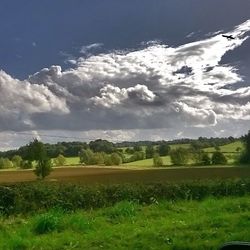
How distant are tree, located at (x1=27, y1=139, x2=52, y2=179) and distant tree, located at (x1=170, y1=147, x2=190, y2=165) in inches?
818

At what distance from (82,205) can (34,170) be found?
31.7m

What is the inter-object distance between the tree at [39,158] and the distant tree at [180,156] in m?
20.8

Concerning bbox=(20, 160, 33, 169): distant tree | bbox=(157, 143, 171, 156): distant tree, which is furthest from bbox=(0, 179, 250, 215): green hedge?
bbox=(157, 143, 171, 156): distant tree

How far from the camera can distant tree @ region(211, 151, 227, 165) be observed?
214 feet

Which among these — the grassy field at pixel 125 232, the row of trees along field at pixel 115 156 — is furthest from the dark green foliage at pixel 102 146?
the grassy field at pixel 125 232

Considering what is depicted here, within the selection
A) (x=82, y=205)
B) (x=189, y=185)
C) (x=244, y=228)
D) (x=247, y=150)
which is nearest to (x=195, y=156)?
(x=247, y=150)

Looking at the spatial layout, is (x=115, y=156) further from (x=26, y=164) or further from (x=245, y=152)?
(x=245, y=152)

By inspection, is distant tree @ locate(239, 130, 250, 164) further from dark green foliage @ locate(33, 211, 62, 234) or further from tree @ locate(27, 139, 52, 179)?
dark green foliage @ locate(33, 211, 62, 234)

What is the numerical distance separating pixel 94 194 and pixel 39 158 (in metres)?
32.9

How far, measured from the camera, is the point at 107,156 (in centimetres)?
6912

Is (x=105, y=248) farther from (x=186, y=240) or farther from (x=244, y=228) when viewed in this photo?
(x=244, y=228)

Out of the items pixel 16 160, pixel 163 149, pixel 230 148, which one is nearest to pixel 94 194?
pixel 16 160

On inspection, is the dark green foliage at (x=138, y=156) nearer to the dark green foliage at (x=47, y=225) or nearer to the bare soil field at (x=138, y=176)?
the bare soil field at (x=138, y=176)

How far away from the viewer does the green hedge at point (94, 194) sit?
20.6m
